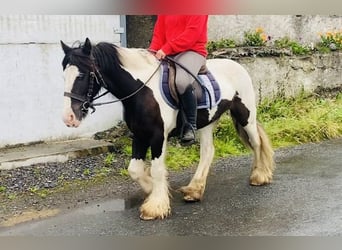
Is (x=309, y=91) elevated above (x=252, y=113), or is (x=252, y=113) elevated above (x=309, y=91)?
(x=252, y=113)

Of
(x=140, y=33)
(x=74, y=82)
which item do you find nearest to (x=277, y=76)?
(x=140, y=33)

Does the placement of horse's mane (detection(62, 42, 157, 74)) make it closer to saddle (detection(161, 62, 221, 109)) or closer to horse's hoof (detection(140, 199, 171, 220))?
saddle (detection(161, 62, 221, 109))

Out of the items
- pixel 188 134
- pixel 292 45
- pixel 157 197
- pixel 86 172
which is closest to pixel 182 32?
pixel 188 134

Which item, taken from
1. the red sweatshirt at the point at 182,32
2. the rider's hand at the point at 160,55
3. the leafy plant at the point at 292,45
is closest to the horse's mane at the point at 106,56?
the rider's hand at the point at 160,55

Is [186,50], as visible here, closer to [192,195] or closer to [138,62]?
[138,62]

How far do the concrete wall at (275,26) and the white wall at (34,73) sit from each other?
1.97m

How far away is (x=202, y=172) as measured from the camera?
477 cm

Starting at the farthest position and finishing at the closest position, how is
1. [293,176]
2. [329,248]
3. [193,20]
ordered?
1. [293,176]
2. [193,20]
3. [329,248]

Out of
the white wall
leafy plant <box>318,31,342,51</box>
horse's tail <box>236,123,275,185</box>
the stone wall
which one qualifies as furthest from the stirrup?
leafy plant <box>318,31,342,51</box>

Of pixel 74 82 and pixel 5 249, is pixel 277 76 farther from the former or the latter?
pixel 5 249

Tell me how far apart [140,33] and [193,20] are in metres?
2.54

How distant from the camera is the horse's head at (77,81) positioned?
3.82 meters

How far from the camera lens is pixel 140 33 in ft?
21.8

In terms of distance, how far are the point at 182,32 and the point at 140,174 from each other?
1.27 metres
